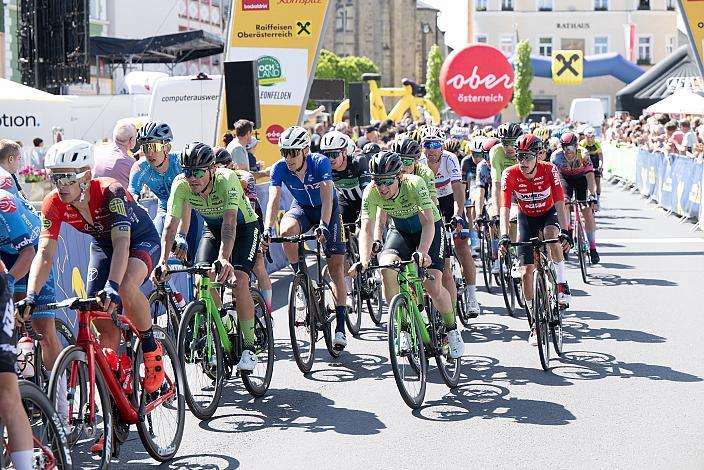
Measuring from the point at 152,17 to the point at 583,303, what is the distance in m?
43.5

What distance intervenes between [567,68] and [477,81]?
114ft

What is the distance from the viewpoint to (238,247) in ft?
27.9

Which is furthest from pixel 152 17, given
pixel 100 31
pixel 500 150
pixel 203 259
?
pixel 203 259

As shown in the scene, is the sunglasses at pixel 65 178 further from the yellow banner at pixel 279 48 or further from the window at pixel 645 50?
the window at pixel 645 50

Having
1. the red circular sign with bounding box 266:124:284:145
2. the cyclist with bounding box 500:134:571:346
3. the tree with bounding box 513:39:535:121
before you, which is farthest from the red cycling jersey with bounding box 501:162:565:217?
the tree with bounding box 513:39:535:121

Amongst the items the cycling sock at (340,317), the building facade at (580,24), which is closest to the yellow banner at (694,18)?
the cycling sock at (340,317)

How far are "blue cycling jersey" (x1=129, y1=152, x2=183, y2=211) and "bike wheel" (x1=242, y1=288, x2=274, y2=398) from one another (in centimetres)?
176

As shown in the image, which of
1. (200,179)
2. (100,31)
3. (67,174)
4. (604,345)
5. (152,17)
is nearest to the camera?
(67,174)

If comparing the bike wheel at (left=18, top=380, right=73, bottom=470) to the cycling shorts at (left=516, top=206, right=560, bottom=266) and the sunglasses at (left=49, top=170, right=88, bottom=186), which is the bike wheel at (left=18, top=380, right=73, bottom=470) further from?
the cycling shorts at (left=516, top=206, right=560, bottom=266)

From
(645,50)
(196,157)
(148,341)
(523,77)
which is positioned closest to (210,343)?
(148,341)

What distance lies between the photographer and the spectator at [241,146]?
1361 centimetres

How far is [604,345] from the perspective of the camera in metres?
10.4

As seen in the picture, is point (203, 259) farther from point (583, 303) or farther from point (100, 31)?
point (100, 31)

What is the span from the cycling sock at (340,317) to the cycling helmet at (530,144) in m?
2.06
